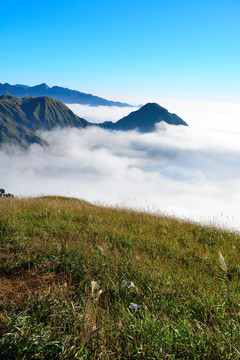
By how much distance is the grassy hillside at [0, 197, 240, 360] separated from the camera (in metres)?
2.47

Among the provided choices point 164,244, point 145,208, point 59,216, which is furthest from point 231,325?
point 145,208

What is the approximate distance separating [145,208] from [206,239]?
4635mm

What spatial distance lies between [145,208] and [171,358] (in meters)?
9.62

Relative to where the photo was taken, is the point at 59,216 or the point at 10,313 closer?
the point at 10,313

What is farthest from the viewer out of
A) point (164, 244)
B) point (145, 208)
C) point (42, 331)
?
point (145, 208)

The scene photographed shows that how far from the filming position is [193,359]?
2455 mm

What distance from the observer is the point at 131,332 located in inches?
104

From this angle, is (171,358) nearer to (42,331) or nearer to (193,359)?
(193,359)

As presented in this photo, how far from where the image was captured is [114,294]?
12.4ft

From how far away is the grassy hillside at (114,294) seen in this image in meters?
2.47

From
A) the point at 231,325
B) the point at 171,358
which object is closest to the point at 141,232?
the point at 231,325

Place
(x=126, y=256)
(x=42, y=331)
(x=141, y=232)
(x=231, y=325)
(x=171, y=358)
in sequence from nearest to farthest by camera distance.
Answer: (x=171, y=358)
(x=42, y=331)
(x=231, y=325)
(x=126, y=256)
(x=141, y=232)

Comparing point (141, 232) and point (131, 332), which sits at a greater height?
point (131, 332)

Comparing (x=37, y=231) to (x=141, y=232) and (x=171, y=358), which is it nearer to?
(x=141, y=232)
